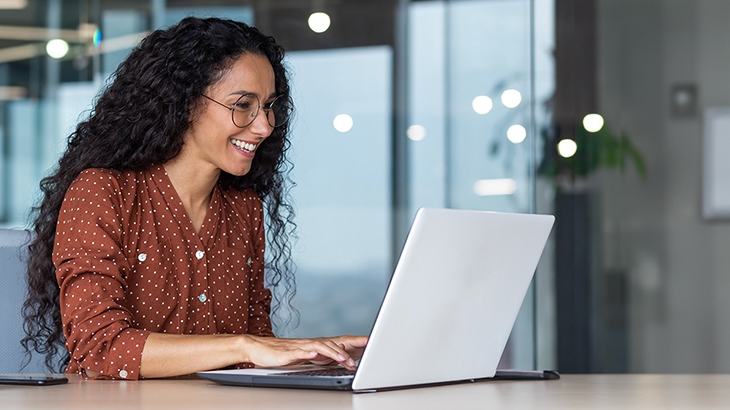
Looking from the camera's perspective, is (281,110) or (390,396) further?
(281,110)

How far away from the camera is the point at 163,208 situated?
5.68ft

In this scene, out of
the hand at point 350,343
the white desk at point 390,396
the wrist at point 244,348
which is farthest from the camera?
the hand at point 350,343

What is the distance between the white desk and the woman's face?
0.68 metres

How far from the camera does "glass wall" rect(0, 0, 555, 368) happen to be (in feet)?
11.9

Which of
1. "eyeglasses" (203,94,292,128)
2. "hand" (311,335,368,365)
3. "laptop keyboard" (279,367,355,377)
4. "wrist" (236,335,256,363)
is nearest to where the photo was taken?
"laptop keyboard" (279,367,355,377)

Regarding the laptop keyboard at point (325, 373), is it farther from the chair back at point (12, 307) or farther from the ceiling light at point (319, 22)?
the ceiling light at point (319, 22)

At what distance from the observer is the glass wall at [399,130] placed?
362 centimetres

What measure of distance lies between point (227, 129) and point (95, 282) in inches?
18.9

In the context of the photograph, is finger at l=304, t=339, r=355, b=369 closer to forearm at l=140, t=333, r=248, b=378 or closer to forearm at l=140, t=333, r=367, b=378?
forearm at l=140, t=333, r=367, b=378

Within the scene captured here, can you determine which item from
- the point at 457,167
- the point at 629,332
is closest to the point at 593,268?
the point at 629,332

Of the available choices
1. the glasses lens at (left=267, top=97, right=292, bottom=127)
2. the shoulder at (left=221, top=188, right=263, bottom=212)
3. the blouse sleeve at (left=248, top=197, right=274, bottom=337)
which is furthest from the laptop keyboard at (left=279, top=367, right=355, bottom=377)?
the glasses lens at (left=267, top=97, right=292, bottom=127)

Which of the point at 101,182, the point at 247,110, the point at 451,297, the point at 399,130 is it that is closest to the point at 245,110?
the point at 247,110

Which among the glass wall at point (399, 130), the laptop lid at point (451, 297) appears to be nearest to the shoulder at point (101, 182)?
the laptop lid at point (451, 297)

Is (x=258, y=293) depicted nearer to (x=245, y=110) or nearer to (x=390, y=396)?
(x=245, y=110)
